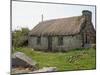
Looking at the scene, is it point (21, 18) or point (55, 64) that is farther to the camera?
point (55, 64)

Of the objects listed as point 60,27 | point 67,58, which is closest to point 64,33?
point 60,27

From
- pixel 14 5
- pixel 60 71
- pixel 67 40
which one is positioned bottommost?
pixel 60 71

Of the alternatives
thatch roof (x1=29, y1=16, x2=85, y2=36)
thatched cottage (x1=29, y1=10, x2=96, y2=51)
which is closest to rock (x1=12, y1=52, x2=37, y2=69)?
thatched cottage (x1=29, y1=10, x2=96, y2=51)

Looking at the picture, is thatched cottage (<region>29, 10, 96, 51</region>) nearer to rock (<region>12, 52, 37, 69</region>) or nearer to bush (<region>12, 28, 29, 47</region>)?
bush (<region>12, 28, 29, 47</region>)

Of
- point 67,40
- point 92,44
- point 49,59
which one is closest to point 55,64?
point 49,59

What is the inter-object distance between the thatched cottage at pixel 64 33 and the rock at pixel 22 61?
0.17 m

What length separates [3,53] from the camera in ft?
8.58

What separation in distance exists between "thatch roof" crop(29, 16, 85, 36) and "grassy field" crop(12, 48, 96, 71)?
25 cm

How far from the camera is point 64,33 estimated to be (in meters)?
2.93

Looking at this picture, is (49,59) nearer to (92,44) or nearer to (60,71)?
(60,71)

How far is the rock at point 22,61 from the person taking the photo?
2666 millimetres

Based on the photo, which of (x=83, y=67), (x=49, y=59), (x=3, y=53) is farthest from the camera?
(x=83, y=67)

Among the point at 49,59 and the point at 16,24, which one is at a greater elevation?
the point at 16,24

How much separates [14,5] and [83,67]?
122 cm
